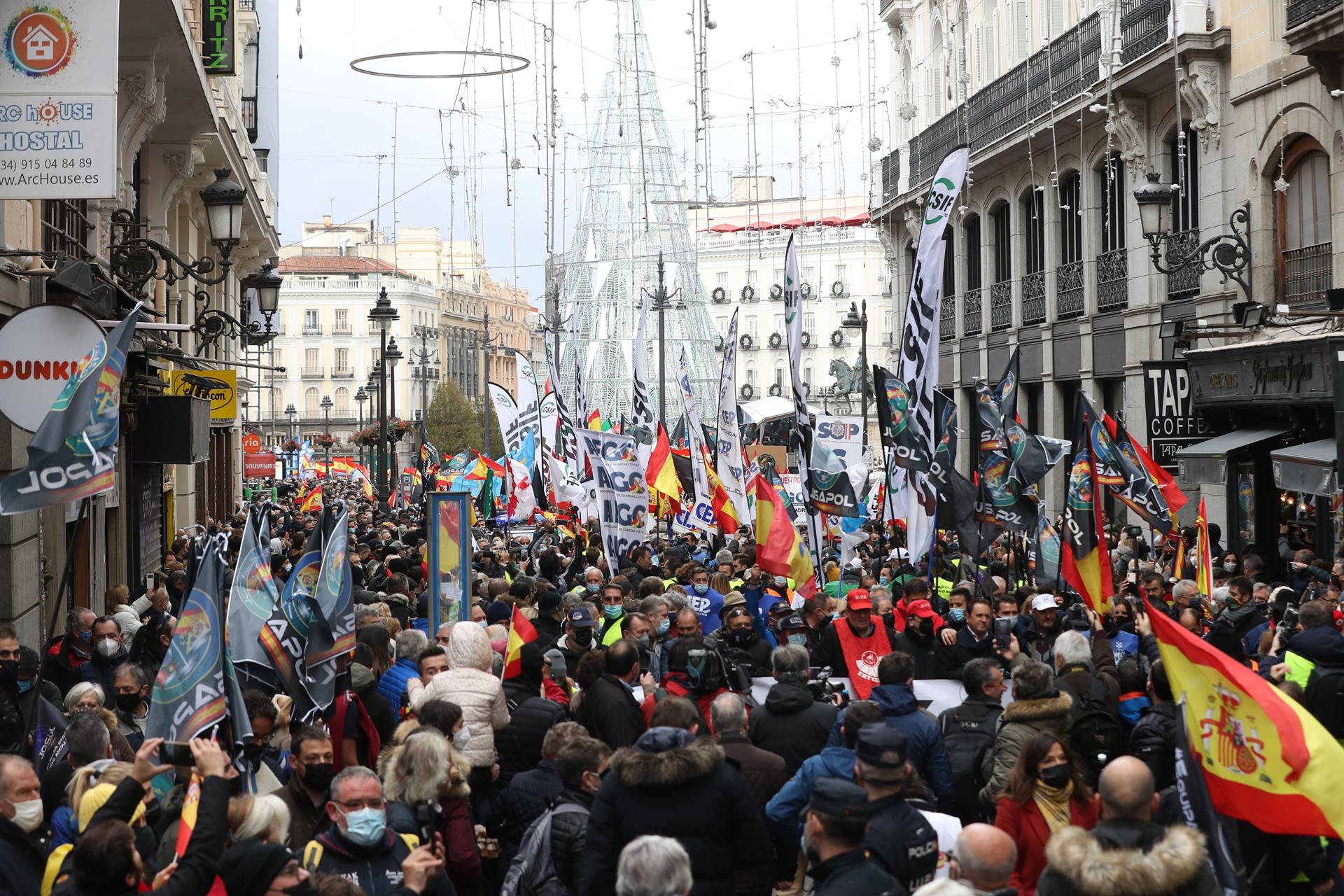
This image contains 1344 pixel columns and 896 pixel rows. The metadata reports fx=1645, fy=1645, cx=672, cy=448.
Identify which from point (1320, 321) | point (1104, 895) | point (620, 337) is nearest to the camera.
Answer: point (1104, 895)

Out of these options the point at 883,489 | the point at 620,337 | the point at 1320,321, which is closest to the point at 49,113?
the point at 1320,321

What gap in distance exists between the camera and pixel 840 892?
16.5 feet

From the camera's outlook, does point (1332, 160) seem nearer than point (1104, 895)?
No

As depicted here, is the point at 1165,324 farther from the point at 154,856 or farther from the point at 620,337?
the point at 620,337

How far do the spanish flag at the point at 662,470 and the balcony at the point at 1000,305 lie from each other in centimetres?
1288

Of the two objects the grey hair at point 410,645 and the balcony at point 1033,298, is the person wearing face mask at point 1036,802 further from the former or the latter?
the balcony at point 1033,298

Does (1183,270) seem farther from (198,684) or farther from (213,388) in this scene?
(198,684)

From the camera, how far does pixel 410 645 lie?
369 inches

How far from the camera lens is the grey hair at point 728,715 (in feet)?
23.1

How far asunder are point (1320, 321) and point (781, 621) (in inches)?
458

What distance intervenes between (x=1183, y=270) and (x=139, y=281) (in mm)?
15720

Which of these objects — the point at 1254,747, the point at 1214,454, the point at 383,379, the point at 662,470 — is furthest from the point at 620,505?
the point at 383,379

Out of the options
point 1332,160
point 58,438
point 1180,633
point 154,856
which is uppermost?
point 1332,160

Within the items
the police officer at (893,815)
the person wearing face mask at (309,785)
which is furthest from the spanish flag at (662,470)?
the police officer at (893,815)
